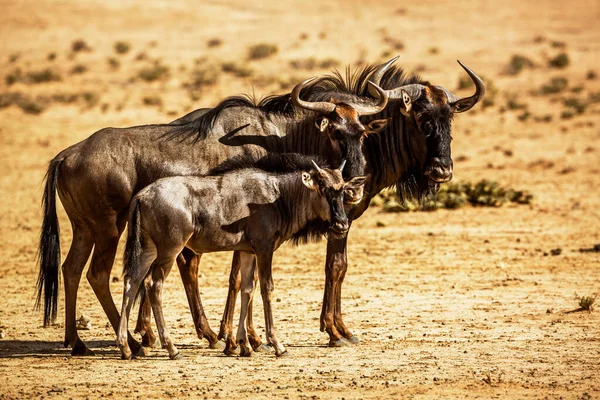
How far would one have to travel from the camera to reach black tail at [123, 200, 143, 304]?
32.4ft

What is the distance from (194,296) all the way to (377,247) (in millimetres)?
6050

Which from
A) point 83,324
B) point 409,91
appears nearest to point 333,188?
point 409,91

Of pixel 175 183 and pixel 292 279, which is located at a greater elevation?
pixel 175 183

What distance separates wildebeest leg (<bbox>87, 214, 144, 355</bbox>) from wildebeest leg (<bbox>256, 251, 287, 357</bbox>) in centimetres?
130

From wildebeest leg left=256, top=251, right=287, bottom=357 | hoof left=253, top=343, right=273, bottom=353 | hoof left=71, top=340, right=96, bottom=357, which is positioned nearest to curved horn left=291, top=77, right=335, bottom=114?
wildebeest leg left=256, top=251, right=287, bottom=357

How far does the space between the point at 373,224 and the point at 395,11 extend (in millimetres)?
40111

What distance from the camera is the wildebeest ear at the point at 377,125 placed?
11.0 metres

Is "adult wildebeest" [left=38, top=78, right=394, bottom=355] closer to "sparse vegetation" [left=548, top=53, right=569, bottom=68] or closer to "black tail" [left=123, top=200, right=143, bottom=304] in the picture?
"black tail" [left=123, top=200, right=143, bottom=304]

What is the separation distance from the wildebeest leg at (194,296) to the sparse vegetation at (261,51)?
3144 centimetres

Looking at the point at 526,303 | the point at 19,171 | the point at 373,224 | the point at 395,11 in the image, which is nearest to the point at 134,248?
the point at 526,303

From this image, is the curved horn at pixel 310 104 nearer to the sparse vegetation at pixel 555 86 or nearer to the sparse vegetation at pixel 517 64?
the sparse vegetation at pixel 555 86

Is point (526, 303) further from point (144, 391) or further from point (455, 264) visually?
point (144, 391)

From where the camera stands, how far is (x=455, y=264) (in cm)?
1519

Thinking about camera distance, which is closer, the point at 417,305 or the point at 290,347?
the point at 290,347
